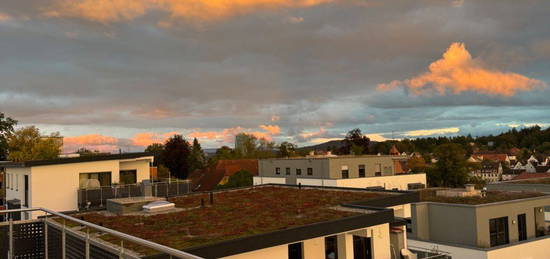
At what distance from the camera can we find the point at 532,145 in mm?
198000

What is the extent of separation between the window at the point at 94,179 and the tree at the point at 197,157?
55.6 meters

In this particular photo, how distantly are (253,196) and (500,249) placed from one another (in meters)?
14.7

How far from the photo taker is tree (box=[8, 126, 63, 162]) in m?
42.0

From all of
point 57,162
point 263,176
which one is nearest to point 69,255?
point 57,162

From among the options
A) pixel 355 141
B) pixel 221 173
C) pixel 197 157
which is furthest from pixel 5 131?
pixel 355 141

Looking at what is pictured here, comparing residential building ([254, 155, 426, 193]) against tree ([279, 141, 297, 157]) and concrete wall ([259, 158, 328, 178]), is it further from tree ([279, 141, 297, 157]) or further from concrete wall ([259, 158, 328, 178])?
tree ([279, 141, 297, 157])

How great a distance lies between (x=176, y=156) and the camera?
→ 63.8m

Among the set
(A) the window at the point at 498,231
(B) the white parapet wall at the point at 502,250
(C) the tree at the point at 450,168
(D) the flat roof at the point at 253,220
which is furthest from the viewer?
(C) the tree at the point at 450,168

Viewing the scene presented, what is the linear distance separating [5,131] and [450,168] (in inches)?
2182

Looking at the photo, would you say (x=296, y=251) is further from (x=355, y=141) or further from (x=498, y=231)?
Answer: (x=355, y=141)

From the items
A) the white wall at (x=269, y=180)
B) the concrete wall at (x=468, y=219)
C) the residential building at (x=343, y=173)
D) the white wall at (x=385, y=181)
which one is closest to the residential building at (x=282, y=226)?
the concrete wall at (x=468, y=219)

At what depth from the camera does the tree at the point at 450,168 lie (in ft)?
189

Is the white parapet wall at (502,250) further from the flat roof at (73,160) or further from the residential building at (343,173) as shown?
the residential building at (343,173)

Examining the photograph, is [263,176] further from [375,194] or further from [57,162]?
[375,194]
